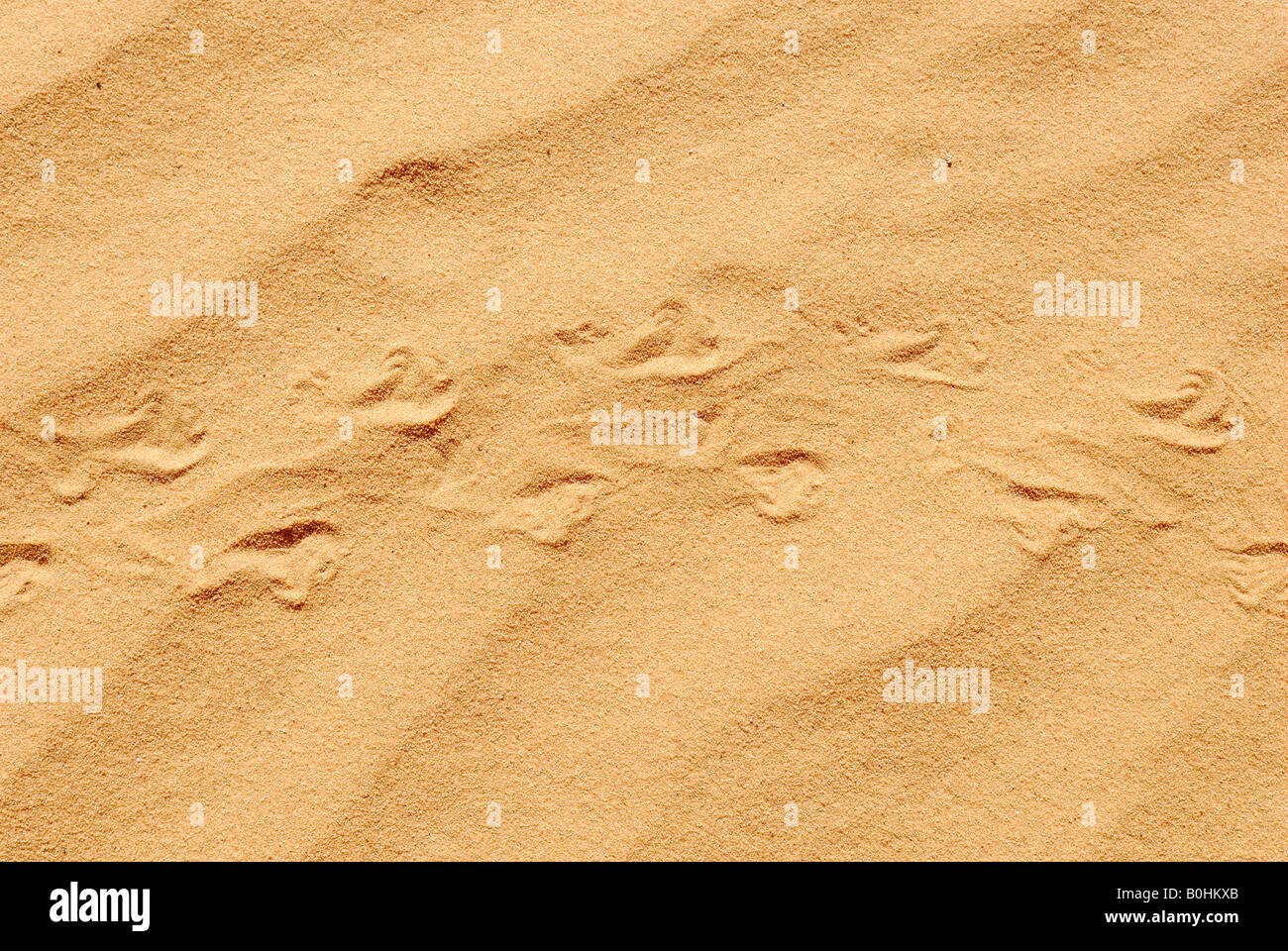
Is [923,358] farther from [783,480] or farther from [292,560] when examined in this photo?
[292,560]

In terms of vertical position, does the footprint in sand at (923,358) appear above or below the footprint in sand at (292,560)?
above

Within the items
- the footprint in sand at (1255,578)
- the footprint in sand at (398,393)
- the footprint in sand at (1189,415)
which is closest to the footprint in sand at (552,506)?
the footprint in sand at (398,393)

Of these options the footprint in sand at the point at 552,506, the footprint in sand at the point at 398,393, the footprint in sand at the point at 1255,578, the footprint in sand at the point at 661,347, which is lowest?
the footprint in sand at the point at 1255,578

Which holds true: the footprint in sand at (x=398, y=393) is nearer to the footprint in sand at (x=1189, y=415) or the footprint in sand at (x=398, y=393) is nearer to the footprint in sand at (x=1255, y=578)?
the footprint in sand at (x=1189, y=415)

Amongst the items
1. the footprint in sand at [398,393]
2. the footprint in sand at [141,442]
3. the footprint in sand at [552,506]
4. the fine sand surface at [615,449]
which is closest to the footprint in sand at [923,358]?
the fine sand surface at [615,449]

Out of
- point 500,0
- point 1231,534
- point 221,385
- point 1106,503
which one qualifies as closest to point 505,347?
point 221,385
